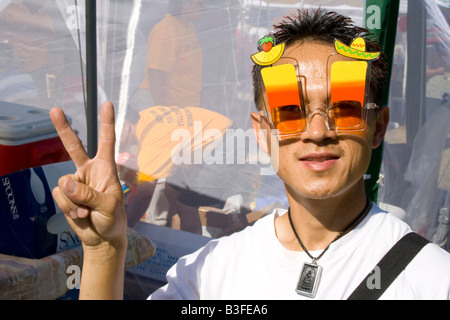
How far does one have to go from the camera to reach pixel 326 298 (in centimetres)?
108

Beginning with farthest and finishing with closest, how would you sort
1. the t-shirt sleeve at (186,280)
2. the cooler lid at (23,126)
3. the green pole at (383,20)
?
1. the green pole at (383,20)
2. the cooler lid at (23,126)
3. the t-shirt sleeve at (186,280)

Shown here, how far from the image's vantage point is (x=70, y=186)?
97cm

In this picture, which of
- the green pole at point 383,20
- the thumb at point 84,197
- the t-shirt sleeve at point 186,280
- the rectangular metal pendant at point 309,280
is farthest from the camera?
the green pole at point 383,20

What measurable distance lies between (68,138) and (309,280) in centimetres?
65

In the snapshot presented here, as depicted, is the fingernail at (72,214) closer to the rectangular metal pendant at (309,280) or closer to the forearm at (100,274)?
the forearm at (100,274)

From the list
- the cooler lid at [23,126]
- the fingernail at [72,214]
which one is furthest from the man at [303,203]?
the cooler lid at [23,126]

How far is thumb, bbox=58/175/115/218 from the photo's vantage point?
969 mm

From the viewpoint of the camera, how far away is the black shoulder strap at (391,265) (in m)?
1.02

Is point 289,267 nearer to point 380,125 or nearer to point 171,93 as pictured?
point 380,125

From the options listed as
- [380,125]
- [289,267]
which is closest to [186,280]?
[289,267]

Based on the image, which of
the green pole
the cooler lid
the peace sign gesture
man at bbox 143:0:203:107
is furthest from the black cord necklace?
man at bbox 143:0:203:107
